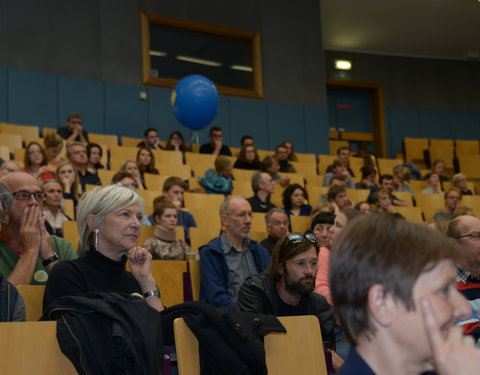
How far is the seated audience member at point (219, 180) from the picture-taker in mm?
5398

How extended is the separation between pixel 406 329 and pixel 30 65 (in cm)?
695

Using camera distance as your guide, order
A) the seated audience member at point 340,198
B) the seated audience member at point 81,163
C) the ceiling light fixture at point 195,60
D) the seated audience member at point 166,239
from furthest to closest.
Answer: the ceiling light fixture at point 195,60 < the seated audience member at point 340,198 < the seated audience member at point 81,163 < the seated audience member at point 166,239

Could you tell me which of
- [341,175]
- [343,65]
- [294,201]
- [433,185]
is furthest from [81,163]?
[343,65]

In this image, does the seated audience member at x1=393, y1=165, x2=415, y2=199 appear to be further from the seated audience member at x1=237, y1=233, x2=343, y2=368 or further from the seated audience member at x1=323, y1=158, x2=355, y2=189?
the seated audience member at x1=237, y1=233, x2=343, y2=368

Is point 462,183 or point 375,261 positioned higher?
point 462,183

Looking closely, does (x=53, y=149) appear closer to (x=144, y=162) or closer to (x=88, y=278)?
(x=144, y=162)

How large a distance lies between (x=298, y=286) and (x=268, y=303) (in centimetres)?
14

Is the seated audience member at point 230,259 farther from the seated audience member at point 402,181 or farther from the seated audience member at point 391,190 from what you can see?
the seated audience member at point 402,181

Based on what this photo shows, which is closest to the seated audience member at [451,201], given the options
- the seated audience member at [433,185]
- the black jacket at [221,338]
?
the seated audience member at [433,185]

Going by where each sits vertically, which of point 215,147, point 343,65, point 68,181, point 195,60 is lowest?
point 68,181

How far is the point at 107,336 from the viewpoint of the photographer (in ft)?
5.07

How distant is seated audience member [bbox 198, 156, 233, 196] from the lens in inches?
213

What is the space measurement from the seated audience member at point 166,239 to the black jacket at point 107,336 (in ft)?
6.04

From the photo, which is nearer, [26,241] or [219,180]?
[26,241]
